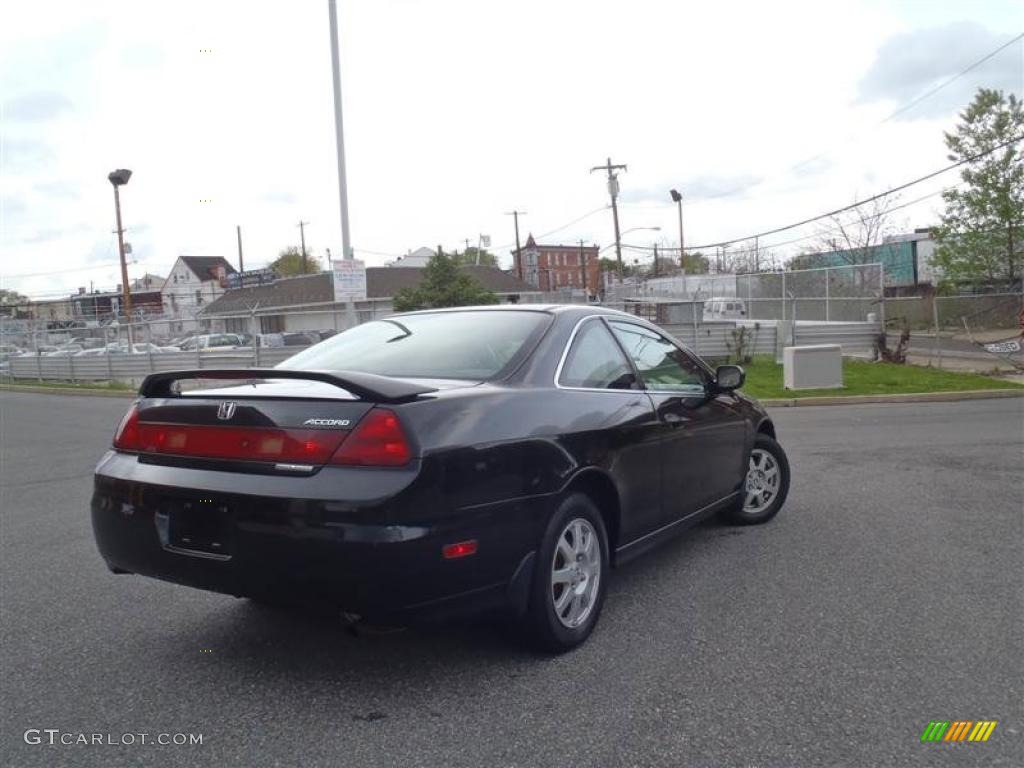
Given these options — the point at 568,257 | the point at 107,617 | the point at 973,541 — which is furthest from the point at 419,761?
the point at 568,257

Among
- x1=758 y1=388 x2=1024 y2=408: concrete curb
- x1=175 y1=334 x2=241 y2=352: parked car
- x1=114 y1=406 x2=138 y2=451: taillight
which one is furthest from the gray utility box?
x1=175 y1=334 x2=241 y2=352: parked car

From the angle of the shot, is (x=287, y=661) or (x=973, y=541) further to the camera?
(x=973, y=541)

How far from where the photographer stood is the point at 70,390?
24016mm

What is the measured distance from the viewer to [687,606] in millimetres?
4324

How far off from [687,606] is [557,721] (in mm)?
1443

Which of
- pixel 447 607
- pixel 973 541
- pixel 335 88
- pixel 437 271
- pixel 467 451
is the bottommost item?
pixel 973 541

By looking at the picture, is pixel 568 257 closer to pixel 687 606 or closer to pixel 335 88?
pixel 335 88

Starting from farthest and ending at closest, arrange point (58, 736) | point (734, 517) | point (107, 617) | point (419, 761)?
point (734, 517) < point (107, 617) < point (58, 736) < point (419, 761)

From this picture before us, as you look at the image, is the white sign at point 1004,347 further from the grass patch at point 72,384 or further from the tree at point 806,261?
the tree at point 806,261

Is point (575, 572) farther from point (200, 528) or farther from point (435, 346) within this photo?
Result: point (200, 528)

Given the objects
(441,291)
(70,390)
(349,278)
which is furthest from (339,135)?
(70,390)

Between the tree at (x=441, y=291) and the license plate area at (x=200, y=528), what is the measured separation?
22.2 meters

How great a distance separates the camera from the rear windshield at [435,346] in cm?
391

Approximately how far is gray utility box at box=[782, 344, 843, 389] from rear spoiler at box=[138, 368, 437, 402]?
44.4 feet
